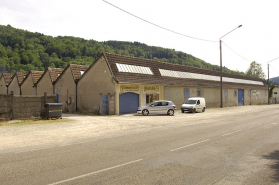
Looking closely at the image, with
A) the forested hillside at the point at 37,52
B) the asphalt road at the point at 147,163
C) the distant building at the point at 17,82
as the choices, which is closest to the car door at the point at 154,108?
the asphalt road at the point at 147,163

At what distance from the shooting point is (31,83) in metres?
40.4

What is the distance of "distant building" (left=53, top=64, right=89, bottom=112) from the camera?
102 feet

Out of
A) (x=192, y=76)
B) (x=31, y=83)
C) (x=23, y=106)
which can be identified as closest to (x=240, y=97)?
(x=192, y=76)

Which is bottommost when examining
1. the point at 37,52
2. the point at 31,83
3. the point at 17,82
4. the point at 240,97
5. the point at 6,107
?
the point at 6,107

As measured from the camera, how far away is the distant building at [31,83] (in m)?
39.5

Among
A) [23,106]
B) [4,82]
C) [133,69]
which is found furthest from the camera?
[4,82]

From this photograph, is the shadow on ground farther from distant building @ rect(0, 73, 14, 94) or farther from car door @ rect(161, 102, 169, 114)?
distant building @ rect(0, 73, 14, 94)

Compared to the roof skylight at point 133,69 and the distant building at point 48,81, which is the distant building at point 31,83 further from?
the roof skylight at point 133,69

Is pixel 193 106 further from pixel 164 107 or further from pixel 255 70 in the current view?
pixel 255 70

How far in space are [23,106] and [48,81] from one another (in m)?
19.5

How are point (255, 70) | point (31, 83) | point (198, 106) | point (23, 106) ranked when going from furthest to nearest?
point (255, 70)
point (31, 83)
point (198, 106)
point (23, 106)

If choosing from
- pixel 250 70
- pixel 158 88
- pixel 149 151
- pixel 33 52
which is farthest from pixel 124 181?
pixel 250 70

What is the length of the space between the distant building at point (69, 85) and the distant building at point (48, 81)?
1664 mm

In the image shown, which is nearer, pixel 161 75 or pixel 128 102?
pixel 128 102
